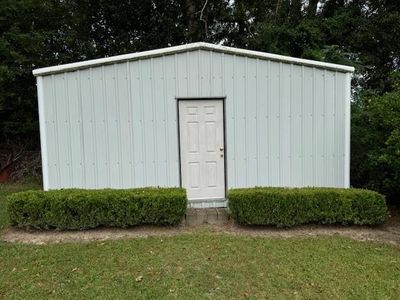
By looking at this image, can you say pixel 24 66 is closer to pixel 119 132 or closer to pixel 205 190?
pixel 119 132

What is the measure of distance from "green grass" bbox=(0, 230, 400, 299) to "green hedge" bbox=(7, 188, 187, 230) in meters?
0.49

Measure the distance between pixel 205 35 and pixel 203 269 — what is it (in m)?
11.6

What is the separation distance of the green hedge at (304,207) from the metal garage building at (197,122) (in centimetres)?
126

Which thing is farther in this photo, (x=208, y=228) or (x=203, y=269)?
(x=208, y=228)

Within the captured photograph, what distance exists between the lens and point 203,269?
13.7 ft

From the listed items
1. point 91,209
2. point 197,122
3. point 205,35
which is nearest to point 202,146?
point 197,122

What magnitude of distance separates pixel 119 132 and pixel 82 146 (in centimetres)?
68

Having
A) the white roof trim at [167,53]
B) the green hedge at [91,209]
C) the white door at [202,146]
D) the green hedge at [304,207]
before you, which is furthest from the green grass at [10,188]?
the green hedge at [304,207]

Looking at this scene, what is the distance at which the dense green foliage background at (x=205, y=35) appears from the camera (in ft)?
35.3

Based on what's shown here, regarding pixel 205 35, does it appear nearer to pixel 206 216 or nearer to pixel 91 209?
Answer: pixel 206 216

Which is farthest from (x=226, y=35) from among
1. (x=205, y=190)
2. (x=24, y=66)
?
(x=205, y=190)

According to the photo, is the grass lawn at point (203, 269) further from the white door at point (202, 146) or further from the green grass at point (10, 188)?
the green grass at point (10, 188)

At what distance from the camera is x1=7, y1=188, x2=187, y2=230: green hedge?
5.49 m

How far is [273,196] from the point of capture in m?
5.63
